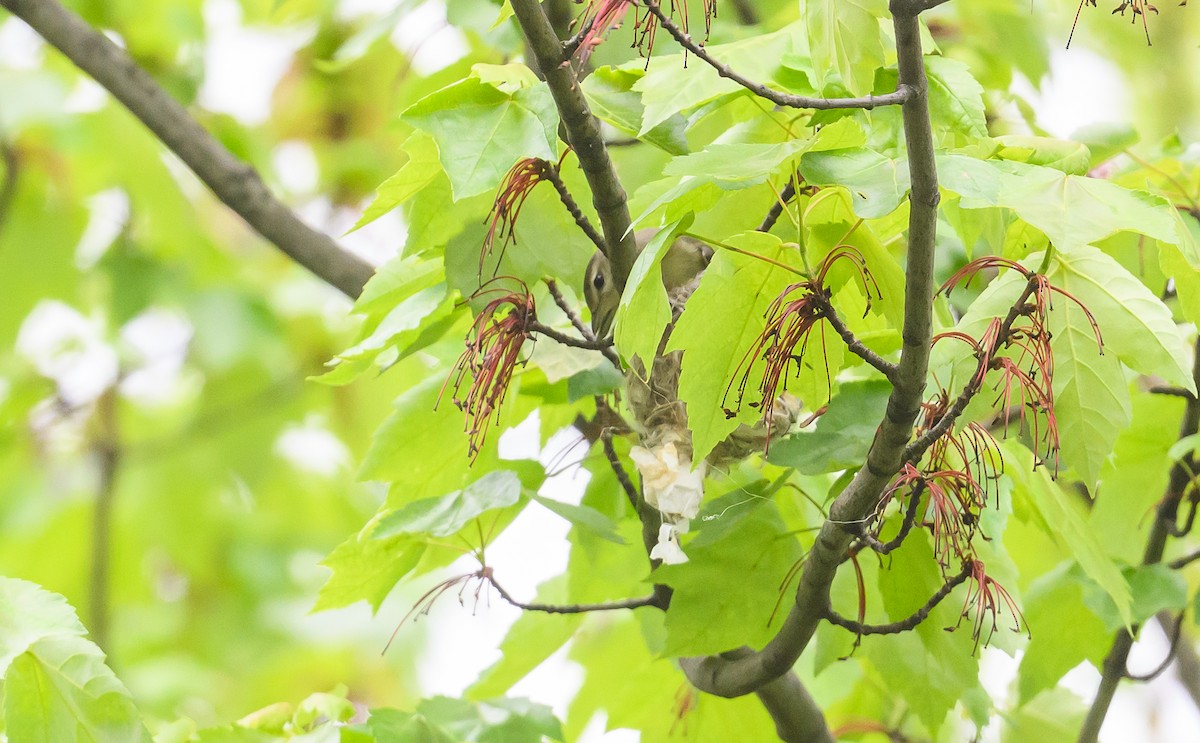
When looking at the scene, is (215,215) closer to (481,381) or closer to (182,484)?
(182,484)

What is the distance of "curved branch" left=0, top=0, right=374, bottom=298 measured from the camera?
1.49 metres

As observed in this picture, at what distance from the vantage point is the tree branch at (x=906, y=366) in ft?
2.01

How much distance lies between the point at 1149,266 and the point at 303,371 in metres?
2.14

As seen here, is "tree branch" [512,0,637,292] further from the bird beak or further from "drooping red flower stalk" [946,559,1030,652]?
"drooping red flower stalk" [946,559,1030,652]

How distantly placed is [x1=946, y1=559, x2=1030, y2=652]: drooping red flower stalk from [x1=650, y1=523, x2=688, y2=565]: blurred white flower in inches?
7.8

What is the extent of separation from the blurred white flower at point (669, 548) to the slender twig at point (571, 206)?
0.21m

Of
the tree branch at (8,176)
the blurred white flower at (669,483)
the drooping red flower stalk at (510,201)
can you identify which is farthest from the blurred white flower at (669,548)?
the tree branch at (8,176)

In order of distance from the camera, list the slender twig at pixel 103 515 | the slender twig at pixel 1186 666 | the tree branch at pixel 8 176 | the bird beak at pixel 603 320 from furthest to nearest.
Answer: the slender twig at pixel 103 515
the tree branch at pixel 8 176
the slender twig at pixel 1186 666
the bird beak at pixel 603 320

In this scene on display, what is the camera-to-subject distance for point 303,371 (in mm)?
2844

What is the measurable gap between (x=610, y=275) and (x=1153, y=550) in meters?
0.75

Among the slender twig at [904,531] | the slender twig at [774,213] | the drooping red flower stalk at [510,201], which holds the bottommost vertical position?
the slender twig at [904,531]

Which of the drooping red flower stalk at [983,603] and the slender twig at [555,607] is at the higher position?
the slender twig at [555,607]

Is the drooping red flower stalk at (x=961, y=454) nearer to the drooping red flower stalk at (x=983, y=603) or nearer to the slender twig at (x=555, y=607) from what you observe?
the drooping red flower stalk at (x=983, y=603)

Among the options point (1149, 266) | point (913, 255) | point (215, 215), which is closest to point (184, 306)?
Result: point (215, 215)
